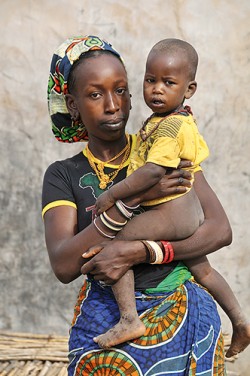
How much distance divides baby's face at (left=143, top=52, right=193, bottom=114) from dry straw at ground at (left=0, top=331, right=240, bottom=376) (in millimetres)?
2676

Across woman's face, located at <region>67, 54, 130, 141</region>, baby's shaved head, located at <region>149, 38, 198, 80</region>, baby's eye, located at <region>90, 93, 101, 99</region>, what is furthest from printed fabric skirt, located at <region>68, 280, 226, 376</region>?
baby's shaved head, located at <region>149, 38, 198, 80</region>

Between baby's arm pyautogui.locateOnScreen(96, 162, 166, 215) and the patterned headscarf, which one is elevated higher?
the patterned headscarf

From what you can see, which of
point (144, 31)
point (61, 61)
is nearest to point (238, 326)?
point (61, 61)

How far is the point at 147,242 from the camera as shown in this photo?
3.25 m

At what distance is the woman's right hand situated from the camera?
325 cm

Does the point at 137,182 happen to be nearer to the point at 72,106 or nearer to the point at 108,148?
the point at 108,148

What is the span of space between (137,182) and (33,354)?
9.68 ft

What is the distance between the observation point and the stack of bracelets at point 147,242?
3.24 meters

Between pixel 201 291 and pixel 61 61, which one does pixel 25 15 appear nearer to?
pixel 61 61

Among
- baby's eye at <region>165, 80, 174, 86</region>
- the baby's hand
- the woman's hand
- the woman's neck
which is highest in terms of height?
baby's eye at <region>165, 80, 174, 86</region>

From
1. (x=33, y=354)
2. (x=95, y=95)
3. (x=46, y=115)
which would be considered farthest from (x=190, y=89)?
(x=33, y=354)

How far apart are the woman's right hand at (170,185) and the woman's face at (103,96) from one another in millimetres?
316

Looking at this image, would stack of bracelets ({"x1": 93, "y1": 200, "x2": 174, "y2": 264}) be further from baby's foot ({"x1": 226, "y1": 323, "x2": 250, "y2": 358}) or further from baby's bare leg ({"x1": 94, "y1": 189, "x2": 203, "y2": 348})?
baby's foot ({"x1": 226, "y1": 323, "x2": 250, "y2": 358})

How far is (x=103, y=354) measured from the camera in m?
3.27
